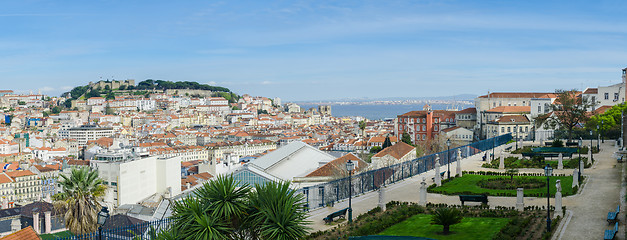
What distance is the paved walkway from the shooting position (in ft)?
48.0

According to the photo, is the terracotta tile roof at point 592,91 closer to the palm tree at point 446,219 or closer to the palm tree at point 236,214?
the palm tree at point 446,219

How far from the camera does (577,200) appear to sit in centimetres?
1798

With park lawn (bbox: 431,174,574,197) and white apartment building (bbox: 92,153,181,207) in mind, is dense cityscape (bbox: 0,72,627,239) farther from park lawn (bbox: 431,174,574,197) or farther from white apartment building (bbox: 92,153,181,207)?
park lawn (bbox: 431,174,574,197)

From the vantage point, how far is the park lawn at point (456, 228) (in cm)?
1453

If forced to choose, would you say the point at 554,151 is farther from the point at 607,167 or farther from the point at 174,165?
the point at 174,165

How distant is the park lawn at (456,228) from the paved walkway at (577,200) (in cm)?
172

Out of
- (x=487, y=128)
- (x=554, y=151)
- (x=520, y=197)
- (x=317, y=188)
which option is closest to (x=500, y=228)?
(x=520, y=197)

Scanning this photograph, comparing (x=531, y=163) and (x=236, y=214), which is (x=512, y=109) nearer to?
(x=531, y=163)

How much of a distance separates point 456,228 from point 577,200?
17.2 ft

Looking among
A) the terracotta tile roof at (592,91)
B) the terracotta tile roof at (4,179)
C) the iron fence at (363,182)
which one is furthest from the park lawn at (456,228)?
the terracotta tile roof at (4,179)

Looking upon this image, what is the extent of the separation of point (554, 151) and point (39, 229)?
95.0 ft

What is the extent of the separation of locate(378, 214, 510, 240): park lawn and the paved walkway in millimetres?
1722

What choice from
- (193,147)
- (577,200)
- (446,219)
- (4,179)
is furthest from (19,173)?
(577,200)

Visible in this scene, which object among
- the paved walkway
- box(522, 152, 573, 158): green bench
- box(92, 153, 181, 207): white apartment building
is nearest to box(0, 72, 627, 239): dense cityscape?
box(92, 153, 181, 207): white apartment building
